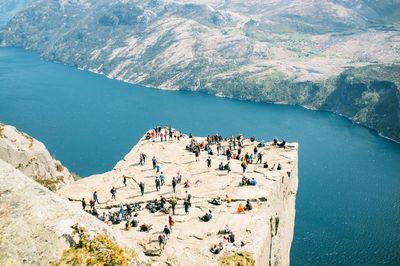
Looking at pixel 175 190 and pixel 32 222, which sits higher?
pixel 32 222

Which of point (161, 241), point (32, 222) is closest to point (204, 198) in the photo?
point (161, 241)

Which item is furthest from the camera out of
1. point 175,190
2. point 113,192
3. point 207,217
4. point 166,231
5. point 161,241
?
point 175,190

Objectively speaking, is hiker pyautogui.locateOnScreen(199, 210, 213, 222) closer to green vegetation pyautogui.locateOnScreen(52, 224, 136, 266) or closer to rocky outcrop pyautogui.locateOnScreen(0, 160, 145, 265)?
green vegetation pyautogui.locateOnScreen(52, 224, 136, 266)

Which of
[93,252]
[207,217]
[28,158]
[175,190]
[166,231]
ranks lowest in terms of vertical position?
[28,158]

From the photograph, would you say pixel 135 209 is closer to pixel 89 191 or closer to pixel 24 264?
pixel 89 191

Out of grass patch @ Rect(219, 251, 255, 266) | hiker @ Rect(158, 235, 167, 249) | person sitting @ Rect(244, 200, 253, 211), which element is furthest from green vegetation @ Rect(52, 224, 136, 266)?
person sitting @ Rect(244, 200, 253, 211)

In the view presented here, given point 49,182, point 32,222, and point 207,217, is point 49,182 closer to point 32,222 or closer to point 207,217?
point 207,217

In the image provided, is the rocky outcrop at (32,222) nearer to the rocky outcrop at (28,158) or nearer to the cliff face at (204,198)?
the cliff face at (204,198)

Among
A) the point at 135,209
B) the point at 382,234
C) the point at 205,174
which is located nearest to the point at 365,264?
the point at 382,234
